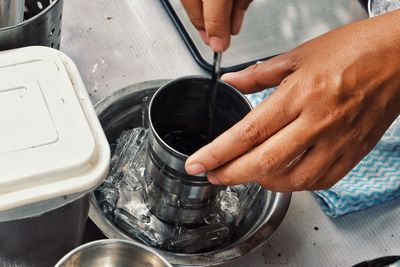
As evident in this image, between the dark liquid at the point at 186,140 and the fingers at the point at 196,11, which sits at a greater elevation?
the fingers at the point at 196,11

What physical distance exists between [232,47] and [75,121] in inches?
14.6

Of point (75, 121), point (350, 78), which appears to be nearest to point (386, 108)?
point (350, 78)

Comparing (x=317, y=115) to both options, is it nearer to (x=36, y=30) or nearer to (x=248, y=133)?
(x=248, y=133)

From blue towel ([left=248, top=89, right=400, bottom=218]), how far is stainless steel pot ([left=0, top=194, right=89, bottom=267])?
277mm

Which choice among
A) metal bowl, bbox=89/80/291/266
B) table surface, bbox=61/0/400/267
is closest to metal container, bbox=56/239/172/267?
metal bowl, bbox=89/80/291/266

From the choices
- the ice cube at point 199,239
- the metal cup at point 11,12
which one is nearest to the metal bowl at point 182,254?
the ice cube at point 199,239

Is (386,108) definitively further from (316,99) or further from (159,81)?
(159,81)

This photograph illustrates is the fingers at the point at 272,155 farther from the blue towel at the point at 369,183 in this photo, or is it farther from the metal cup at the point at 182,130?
the blue towel at the point at 369,183

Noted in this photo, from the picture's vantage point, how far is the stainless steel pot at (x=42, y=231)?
476 mm

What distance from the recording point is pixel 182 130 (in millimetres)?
614

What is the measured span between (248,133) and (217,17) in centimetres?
10

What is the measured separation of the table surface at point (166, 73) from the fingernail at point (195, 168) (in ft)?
0.58

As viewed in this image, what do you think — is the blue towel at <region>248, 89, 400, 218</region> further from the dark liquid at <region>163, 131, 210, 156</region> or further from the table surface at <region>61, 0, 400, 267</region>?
the dark liquid at <region>163, 131, 210, 156</region>

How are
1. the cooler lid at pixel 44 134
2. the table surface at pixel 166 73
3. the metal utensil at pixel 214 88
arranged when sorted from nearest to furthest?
the cooler lid at pixel 44 134 → the metal utensil at pixel 214 88 → the table surface at pixel 166 73
